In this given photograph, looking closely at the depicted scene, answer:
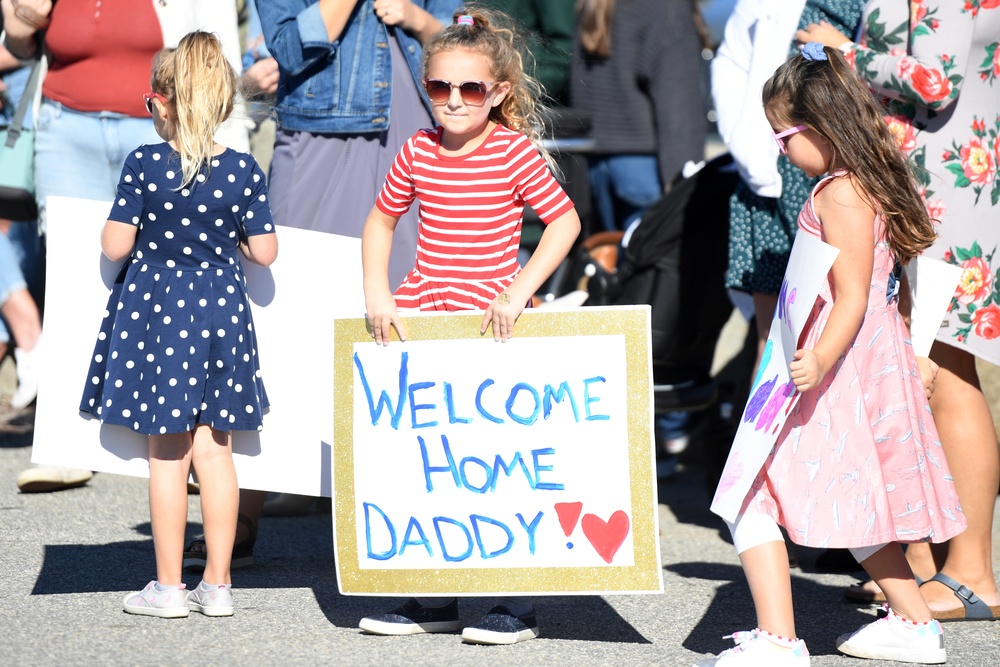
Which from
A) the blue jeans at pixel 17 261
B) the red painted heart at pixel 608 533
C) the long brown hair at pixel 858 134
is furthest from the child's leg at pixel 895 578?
the blue jeans at pixel 17 261

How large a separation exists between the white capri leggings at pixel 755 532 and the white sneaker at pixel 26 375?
373 centimetres

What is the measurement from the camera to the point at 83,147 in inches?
199

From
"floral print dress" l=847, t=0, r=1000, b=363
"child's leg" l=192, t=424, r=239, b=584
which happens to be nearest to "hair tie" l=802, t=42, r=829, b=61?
"floral print dress" l=847, t=0, r=1000, b=363

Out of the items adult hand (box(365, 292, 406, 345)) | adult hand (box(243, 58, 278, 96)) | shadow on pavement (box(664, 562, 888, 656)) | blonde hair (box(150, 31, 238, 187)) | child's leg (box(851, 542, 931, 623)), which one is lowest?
shadow on pavement (box(664, 562, 888, 656))

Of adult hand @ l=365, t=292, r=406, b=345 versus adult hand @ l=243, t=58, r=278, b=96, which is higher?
adult hand @ l=243, t=58, r=278, b=96

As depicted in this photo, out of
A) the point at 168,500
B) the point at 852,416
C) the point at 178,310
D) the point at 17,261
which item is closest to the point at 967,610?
the point at 852,416

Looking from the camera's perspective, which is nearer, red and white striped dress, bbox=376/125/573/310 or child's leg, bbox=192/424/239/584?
red and white striped dress, bbox=376/125/573/310

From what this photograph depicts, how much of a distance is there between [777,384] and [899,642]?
73 cm

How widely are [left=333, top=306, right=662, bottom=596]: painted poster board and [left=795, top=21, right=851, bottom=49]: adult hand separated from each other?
133 cm

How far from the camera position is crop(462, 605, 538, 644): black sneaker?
138 inches

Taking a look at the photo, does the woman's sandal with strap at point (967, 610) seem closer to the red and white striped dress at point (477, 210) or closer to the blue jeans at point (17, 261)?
the red and white striped dress at point (477, 210)

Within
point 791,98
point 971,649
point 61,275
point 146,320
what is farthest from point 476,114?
point 971,649

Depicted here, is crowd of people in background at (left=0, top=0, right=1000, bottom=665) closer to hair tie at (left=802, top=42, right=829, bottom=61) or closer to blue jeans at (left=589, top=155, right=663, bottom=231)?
hair tie at (left=802, top=42, right=829, bottom=61)

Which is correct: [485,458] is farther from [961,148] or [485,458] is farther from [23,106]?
[23,106]
